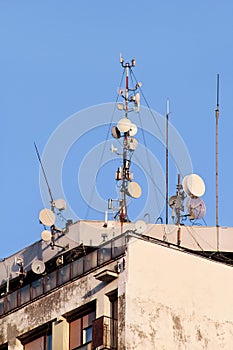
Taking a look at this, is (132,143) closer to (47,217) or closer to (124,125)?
(124,125)

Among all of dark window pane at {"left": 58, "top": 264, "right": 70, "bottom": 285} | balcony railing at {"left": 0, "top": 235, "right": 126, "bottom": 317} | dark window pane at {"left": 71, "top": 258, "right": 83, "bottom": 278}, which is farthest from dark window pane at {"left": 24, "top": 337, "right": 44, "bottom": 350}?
dark window pane at {"left": 71, "top": 258, "right": 83, "bottom": 278}

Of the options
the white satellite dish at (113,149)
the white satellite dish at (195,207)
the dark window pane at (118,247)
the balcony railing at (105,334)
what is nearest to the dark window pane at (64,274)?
the dark window pane at (118,247)

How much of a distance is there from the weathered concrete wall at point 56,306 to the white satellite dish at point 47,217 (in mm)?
5292

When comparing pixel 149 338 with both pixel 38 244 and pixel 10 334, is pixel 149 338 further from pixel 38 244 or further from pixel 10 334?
pixel 38 244

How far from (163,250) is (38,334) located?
222 inches

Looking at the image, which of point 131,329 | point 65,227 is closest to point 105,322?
point 131,329

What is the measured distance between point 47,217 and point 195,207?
228 inches

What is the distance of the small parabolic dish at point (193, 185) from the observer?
56125 mm

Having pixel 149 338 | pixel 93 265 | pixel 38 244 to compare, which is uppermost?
pixel 38 244

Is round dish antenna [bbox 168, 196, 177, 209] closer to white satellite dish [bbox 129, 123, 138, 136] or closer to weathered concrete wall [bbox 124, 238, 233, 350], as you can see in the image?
white satellite dish [bbox 129, 123, 138, 136]

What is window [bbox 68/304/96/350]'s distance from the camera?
48.9m

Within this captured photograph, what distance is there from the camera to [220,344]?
49188mm

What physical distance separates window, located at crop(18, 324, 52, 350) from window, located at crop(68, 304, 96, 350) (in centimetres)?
113

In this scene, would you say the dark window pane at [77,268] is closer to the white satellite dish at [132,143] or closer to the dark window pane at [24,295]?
the dark window pane at [24,295]
